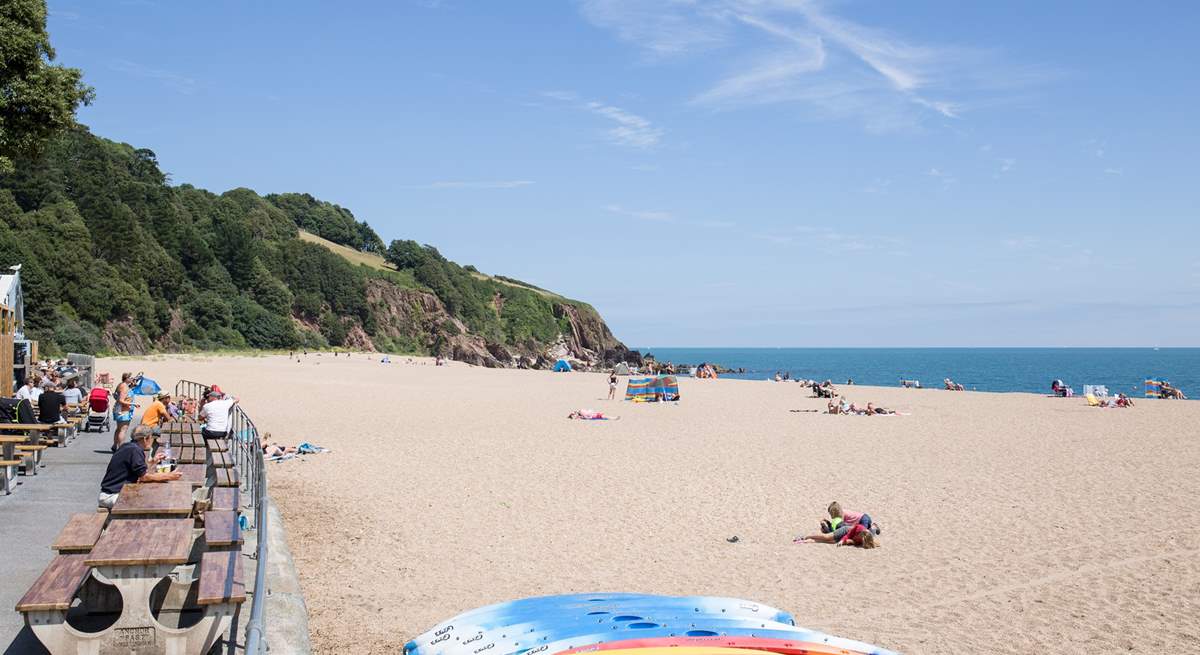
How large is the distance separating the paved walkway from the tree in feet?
15.4

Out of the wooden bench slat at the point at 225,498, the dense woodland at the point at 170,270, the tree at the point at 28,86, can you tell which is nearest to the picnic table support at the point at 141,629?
the wooden bench slat at the point at 225,498

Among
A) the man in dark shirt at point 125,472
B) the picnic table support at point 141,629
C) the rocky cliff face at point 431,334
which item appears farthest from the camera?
the rocky cliff face at point 431,334

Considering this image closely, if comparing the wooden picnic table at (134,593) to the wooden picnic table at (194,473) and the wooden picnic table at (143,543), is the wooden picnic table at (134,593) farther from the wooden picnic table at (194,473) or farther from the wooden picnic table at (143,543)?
the wooden picnic table at (194,473)

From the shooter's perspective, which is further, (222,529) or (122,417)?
(122,417)

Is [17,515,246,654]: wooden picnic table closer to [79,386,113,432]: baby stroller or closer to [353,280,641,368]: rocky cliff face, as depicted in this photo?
[79,386,113,432]: baby stroller

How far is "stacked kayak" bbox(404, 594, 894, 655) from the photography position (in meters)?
4.80

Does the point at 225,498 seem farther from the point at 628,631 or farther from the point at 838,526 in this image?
the point at 838,526

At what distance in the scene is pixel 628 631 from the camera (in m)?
5.07

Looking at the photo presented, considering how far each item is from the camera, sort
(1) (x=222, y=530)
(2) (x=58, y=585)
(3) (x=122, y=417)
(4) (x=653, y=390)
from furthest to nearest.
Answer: (4) (x=653, y=390)
(3) (x=122, y=417)
(1) (x=222, y=530)
(2) (x=58, y=585)

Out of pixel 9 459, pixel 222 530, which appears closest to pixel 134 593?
pixel 222 530

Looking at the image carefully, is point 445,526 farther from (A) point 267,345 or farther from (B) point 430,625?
(A) point 267,345

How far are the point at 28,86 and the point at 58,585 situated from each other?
11.3m

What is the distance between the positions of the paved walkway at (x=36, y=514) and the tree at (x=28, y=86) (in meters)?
4.68

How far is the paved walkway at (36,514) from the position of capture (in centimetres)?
594
